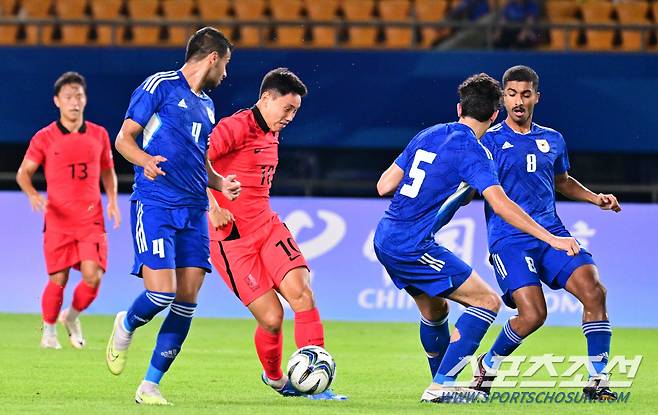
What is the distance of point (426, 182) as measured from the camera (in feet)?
25.2

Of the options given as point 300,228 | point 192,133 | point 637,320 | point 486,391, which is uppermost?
point 192,133

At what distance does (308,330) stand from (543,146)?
2.01m

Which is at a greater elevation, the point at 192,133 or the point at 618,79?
the point at 192,133

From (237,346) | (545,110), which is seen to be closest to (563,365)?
(237,346)

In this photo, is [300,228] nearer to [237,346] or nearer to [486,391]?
[237,346]

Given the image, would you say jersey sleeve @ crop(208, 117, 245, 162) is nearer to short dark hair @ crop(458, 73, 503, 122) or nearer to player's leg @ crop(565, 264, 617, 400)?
short dark hair @ crop(458, 73, 503, 122)

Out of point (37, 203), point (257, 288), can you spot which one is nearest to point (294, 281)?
point (257, 288)

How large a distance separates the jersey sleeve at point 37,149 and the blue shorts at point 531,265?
525cm

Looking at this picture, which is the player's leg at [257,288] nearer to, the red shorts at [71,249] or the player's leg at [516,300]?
the player's leg at [516,300]

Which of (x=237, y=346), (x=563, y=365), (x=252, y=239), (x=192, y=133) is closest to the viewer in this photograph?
(x=192, y=133)

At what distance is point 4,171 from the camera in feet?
62.4

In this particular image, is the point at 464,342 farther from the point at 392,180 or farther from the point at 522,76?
the point at 522,76

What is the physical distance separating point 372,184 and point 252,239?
378 inches

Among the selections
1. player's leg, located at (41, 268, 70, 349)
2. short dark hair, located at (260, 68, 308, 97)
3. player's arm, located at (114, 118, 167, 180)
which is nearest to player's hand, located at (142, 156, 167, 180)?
player's arm, located at (114, 118, 167, 180)
